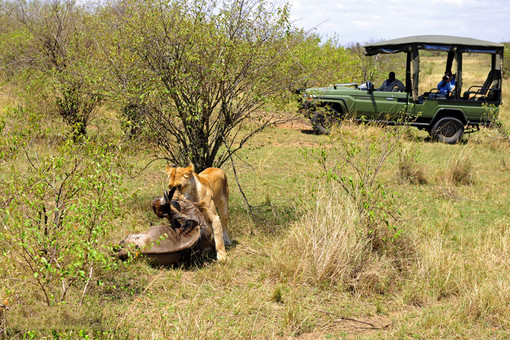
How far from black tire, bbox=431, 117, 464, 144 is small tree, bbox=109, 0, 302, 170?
7.81 m

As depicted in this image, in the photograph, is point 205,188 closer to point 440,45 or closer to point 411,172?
point 411,172

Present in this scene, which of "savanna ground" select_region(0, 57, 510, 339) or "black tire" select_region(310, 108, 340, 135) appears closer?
"savanna ground" select_region(0, 57, 510, 339)

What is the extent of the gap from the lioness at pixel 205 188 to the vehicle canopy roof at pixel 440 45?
856cm

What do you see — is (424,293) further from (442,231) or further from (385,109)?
(385,109)

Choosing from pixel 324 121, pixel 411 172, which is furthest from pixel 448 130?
pixel 411 172

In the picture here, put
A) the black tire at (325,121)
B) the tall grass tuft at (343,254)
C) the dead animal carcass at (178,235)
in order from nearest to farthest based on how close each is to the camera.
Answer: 1. the tall grass tuft at (343,254)
2. the dead animal carcass at (178,235)
3. the black tire at (325,121)

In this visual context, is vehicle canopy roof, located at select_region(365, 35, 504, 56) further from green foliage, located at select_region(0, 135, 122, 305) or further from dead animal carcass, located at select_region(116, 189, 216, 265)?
green foliage, located at select_region(0, 135, 122, 305)

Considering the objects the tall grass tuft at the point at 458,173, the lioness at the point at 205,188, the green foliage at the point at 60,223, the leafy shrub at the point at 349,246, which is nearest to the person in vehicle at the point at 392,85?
the tall grass tuft at the point at 458,173

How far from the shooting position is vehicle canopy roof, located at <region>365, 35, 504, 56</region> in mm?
12844

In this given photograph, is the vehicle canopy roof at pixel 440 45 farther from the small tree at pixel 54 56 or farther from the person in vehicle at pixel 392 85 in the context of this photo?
the small tree at pixel 54 56

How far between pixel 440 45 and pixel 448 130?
7.75 feet

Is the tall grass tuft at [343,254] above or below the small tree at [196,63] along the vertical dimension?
below

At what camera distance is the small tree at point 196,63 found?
6590 millimetres

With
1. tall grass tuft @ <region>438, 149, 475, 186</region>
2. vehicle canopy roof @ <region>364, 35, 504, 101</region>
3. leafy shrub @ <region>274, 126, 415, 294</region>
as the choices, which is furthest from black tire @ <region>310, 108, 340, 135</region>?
leafy shrub @ <region>274, 126, 415, 294</region>
